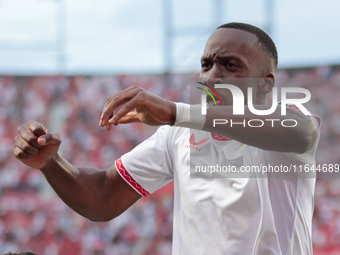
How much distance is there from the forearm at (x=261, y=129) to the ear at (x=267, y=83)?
0.57m

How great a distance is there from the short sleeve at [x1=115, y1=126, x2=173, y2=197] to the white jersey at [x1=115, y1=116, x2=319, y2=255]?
0.15 meters

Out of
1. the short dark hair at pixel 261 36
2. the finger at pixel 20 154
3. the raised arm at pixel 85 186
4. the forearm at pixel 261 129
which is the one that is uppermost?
the short dark hair at pixel 261 36

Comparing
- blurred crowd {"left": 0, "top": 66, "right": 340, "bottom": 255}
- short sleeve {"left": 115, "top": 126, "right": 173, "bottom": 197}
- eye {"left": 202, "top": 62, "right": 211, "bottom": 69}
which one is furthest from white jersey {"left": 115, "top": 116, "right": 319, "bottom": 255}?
blurred crowd {"left": 0, "top": 66, "right": 340, "bottom": 255}

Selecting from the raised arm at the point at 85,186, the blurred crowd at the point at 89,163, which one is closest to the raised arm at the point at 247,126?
the raised arm at the point at 85,186

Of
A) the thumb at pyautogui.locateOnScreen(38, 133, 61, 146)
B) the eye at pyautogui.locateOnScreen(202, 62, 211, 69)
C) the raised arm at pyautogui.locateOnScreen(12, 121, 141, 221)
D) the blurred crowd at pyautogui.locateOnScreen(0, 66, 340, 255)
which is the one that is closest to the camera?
the thumb at pyautogui.locateOnScreen(38, 133, 61, 146)

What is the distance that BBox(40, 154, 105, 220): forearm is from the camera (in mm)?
2117

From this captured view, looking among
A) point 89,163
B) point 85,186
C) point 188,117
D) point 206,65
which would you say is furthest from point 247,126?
point 89,163

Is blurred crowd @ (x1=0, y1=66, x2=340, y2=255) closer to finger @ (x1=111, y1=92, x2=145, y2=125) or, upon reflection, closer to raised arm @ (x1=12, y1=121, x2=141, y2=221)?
raised arm @ (x1=12, y1=121, x2=141, y2=221)

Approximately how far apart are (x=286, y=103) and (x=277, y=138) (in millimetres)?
365

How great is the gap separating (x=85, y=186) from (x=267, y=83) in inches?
45.8

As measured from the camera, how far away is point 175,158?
7.22 ft

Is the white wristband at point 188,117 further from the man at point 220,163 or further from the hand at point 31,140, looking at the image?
the hand at point 31,140

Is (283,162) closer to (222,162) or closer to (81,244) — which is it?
(222,162)

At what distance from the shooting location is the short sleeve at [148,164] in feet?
7.41
